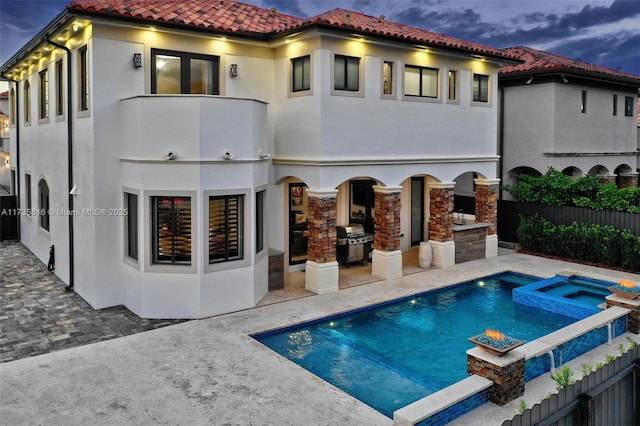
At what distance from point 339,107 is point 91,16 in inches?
262

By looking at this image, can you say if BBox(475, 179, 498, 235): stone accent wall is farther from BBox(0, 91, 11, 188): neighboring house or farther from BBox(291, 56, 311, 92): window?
BBox(0, 91, 11, 188): neighboring house

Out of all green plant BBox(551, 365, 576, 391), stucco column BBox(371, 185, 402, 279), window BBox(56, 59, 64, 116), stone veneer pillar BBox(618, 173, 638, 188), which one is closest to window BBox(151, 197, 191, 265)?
window BBox(56, 59, 64, 116)

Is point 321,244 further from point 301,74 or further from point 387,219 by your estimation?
point 301,74

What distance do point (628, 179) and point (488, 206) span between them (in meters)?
11.9

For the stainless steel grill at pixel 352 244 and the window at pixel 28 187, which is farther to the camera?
the window at pixel 28 187

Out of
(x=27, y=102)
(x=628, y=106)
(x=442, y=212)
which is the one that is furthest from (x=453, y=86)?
(x=27, y=102)

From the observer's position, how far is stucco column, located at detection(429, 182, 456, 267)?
18547 mm

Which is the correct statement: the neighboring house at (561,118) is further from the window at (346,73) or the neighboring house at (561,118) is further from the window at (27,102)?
the window at (27,102)

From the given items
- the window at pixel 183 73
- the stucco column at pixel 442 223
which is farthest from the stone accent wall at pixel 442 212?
the window at pixel 183 73

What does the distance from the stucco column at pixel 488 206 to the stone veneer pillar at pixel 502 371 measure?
12186 mm

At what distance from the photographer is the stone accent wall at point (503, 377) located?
8.26 metres

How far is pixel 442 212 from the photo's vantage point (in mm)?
18562

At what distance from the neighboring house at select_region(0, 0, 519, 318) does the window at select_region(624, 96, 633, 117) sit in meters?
10.8

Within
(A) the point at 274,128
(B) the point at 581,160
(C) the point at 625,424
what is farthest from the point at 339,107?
(B) the point at 581,160
